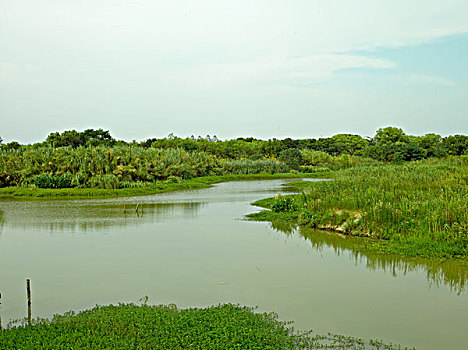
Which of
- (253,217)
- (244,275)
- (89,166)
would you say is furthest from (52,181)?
(244,275)

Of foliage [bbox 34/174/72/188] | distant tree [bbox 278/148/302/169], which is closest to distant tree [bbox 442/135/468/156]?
distant tree [bbox 278/148/302/169]

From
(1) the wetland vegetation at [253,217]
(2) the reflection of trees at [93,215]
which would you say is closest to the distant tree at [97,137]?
(1) the wetland vegetation at [253,217]

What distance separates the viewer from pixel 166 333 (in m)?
6.11

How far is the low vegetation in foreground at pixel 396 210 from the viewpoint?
11570mm

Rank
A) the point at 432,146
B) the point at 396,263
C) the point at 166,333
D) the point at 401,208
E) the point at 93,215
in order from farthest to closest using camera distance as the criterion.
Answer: the point at 432,146, the point at 93,215, the point at 401,208, the point at 396,263, the point at 166,333

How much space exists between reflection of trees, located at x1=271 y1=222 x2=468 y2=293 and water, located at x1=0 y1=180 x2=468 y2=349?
28mm

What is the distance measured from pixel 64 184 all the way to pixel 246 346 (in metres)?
27.1

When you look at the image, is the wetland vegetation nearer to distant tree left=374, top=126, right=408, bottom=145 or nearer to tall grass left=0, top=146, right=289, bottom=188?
tall grass left=0, top=146, right=289, bottom=188

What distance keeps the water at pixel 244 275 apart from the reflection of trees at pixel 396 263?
0.03 m

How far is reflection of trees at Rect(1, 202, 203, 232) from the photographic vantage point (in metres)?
16.8

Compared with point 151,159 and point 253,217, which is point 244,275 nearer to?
point 253,217

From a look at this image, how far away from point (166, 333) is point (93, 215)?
14163 mm

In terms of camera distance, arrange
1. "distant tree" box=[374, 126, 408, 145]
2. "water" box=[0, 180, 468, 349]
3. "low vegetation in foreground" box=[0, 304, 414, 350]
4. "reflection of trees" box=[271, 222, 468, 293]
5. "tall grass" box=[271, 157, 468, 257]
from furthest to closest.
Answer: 1. "distant tree" box=[374, 126, 408, 145]
2. "tall grass" box=[271, 157, 468, 257]
3. "reflection of trees" box=[271, 222, 468, 293]
4. "water" box=[0, 180, 468, 349]
5. "low vegetation in foreground" box=[0, 304, 414, 350]

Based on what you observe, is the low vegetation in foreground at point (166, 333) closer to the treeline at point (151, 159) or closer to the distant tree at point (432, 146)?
the treeline at point (151, 159)
